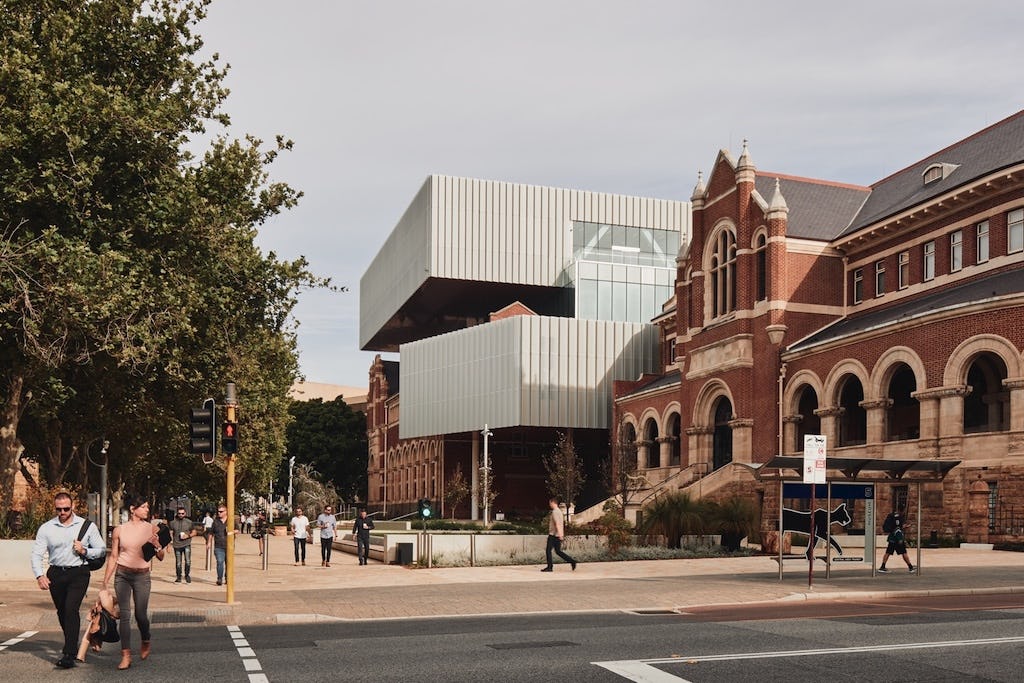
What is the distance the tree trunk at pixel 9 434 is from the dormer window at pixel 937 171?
3463 cm

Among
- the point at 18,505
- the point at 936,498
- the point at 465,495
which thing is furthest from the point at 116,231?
the point at 465,495

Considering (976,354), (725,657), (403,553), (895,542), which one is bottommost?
(403,553)

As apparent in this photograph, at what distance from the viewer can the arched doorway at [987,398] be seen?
3969 centimetres

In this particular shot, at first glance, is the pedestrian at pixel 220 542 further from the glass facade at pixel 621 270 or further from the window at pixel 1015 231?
the glass facade at pixel 621 270

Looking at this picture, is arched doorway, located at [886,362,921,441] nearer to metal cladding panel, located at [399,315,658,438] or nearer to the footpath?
the footpath

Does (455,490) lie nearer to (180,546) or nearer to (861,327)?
(861,327)

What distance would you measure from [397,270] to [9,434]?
211ft

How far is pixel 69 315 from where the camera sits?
22000mm

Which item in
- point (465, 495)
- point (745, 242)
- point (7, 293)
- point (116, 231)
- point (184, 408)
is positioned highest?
point (745, 242)

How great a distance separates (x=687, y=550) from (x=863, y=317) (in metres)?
19.3

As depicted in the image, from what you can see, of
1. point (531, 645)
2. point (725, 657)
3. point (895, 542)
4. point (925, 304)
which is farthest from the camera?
point (925, 304)

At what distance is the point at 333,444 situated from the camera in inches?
4503

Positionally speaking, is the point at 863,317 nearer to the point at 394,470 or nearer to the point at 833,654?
the point at 833,654

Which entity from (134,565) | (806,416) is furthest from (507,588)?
(806,416)
